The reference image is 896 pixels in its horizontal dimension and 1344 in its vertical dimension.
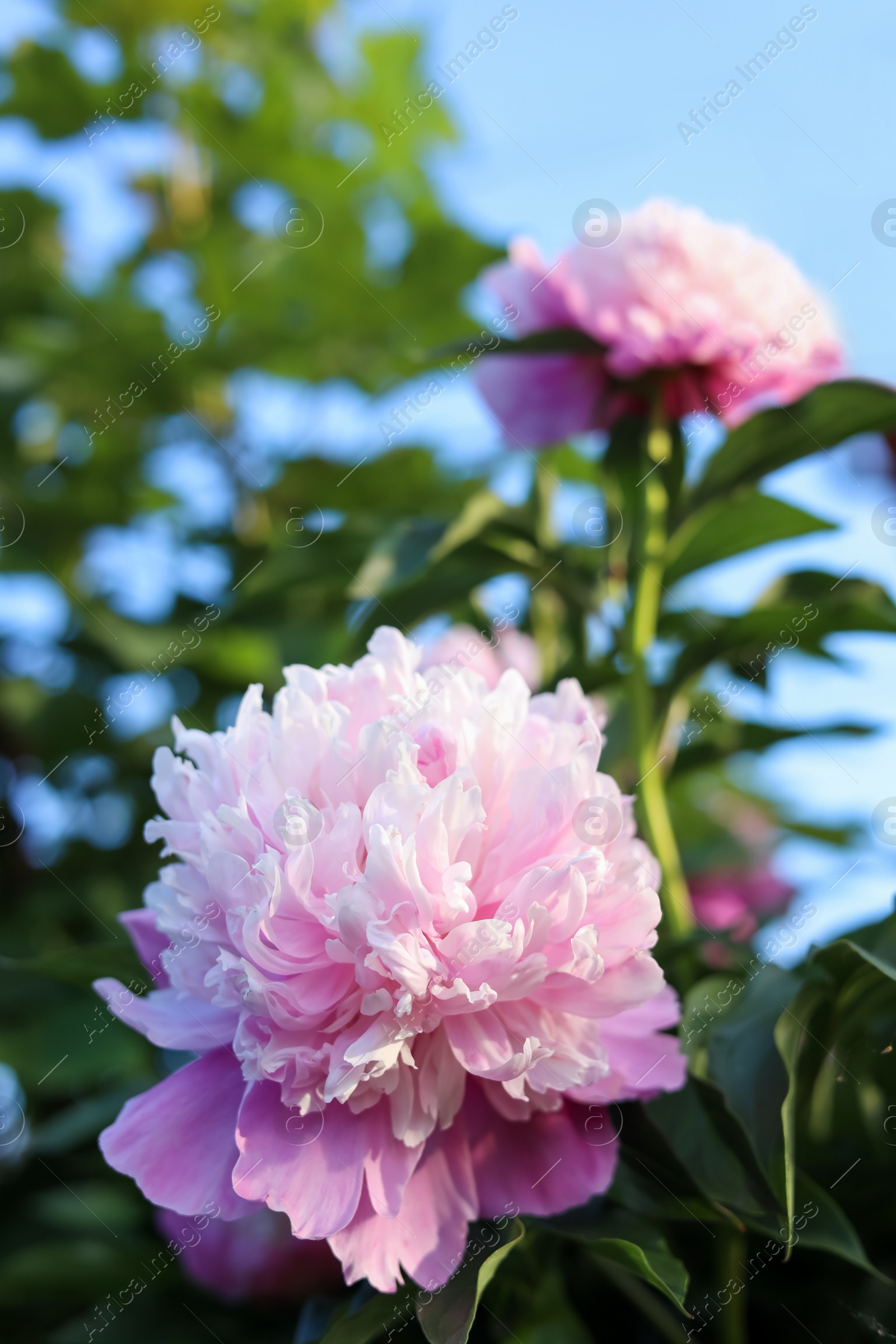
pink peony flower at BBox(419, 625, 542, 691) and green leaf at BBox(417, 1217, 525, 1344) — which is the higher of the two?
green leaf at BBox(417, 1217, 525, 1344)

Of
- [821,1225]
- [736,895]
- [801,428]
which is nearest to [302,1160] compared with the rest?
[821,1225]

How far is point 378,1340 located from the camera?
1.98ft

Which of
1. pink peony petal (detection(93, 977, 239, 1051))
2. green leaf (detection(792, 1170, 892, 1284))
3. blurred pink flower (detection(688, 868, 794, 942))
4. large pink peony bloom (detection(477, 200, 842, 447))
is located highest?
Result: large pink peony bloom (detection(477, 200, 842, 447))

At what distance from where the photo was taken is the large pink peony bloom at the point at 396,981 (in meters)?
0.43

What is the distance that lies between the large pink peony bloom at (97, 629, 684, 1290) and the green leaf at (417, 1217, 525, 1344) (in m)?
0.01

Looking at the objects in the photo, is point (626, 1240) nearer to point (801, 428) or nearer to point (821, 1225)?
point (821, 1225)

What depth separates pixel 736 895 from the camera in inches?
49.6

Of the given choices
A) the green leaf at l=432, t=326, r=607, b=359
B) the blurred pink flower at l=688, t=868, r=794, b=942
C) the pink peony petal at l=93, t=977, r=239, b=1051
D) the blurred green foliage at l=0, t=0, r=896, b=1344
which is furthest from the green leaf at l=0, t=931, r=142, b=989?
the blurred pink flower at l=688, t=868, r=794, b=942

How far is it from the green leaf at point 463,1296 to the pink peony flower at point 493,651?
0.51 metres

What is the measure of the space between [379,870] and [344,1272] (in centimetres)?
17

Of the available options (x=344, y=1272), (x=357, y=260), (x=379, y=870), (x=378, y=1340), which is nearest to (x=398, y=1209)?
(x=344, y=1272)

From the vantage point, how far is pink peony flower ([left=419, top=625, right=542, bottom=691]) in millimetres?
953

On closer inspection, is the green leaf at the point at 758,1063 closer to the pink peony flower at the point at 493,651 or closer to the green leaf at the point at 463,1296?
the green leaf at the point at 463,1296

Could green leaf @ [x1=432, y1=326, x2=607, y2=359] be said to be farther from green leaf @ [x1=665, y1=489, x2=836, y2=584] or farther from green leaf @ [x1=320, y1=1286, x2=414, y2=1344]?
green leaf @ [x1=320, y1=1286, x2=414, y2=1344]
